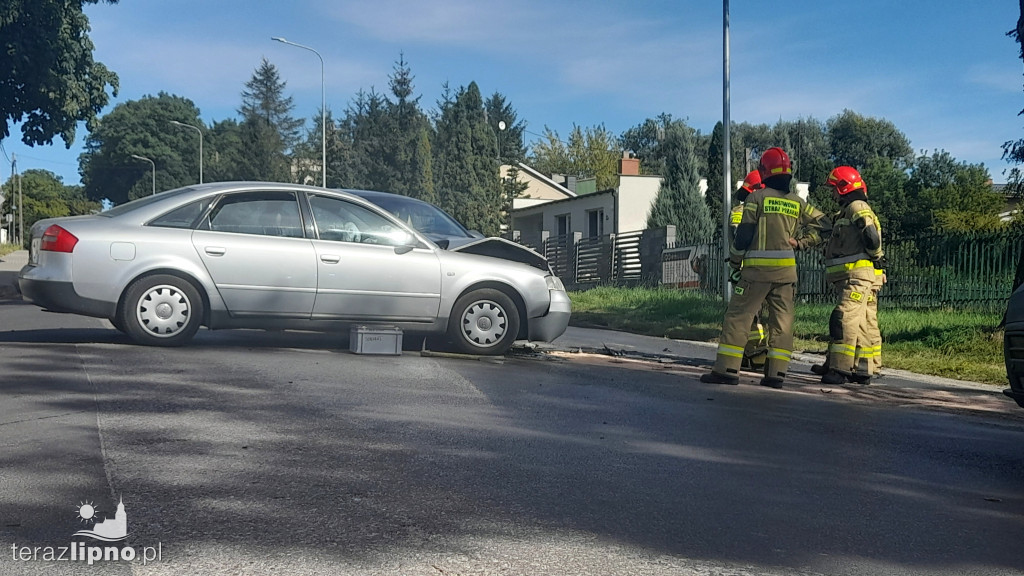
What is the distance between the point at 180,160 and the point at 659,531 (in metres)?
101

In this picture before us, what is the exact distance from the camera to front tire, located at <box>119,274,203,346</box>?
7.95 m

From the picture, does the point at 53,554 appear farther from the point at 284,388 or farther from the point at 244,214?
the point at 244,214

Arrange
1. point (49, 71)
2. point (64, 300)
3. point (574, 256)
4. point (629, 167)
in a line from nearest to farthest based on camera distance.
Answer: point (64, 300) → point (49, 71) → point (574, 256) → point (629, 167)

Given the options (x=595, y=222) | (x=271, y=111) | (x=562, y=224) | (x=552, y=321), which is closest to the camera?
(x=552, y=321)

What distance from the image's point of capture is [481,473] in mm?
4590

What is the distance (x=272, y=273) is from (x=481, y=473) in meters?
4.24

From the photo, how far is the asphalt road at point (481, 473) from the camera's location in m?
3.53

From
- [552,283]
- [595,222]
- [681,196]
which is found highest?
[681,196]

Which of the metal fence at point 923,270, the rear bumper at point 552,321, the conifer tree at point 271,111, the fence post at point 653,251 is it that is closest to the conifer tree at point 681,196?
the fence post at point 653,251

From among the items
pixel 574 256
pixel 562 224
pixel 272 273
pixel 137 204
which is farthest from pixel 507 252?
pixel 562 224

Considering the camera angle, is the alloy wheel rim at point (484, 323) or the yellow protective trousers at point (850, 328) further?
the alloy wheel rim at point (484, 323)

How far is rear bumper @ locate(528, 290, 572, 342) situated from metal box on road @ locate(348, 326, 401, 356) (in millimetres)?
1317

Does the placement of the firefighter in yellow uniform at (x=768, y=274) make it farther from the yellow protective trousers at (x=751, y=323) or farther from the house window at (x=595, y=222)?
the house window at (x=595, y=222)

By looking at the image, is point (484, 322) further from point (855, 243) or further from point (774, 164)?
point (855, 243)
